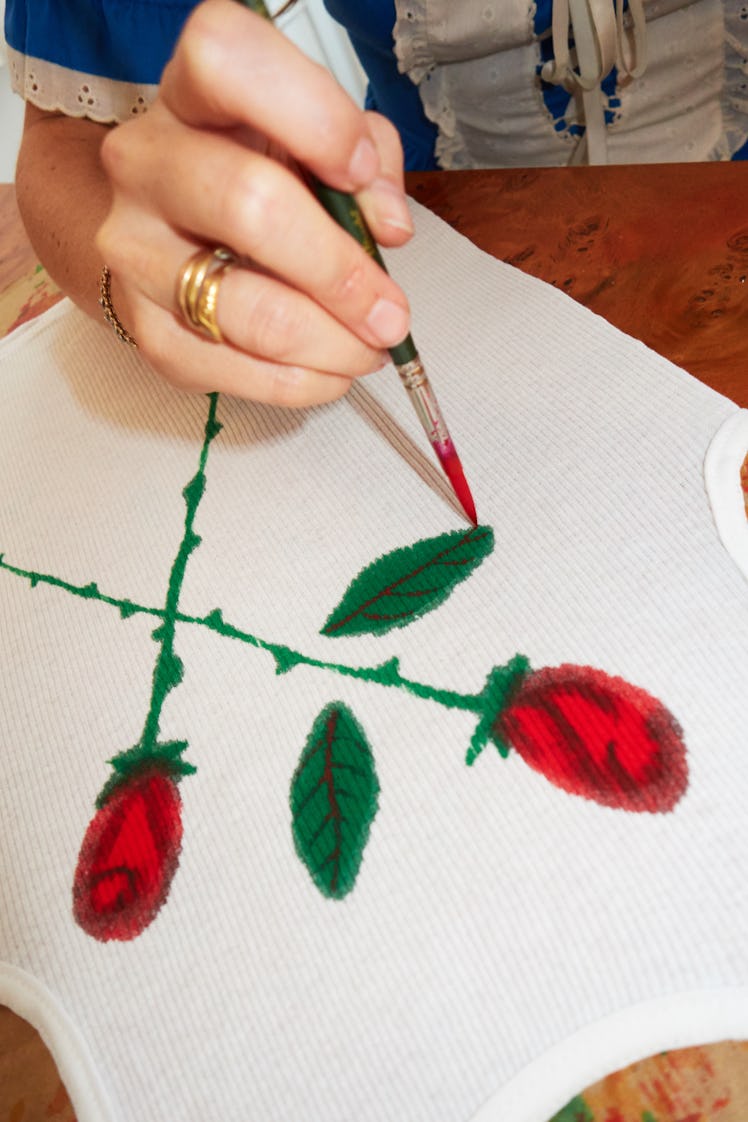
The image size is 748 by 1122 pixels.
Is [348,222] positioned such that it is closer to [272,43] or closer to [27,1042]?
[272,43]

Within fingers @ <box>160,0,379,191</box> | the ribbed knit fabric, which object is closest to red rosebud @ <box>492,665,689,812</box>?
the ribbed knit fabric

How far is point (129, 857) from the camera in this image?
1.25ft

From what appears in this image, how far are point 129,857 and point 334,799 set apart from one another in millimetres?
102

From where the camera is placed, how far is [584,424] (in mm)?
431

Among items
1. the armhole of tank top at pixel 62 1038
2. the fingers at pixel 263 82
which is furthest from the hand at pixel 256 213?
the armhole of tank top at pixel 62 1038

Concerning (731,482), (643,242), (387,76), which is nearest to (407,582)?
(731,482)

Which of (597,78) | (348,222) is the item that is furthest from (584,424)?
(597,78)

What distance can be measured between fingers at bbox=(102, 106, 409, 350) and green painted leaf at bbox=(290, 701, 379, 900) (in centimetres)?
17

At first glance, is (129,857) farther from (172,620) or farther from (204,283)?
(204,283)

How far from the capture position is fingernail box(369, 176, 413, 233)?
12.9 inches

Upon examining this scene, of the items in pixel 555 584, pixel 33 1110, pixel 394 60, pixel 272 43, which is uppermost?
pixel 394 60

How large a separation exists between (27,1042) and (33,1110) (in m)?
0.03

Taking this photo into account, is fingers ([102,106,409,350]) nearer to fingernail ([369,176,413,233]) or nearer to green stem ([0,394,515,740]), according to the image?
fingernail ([369,176,413,233])

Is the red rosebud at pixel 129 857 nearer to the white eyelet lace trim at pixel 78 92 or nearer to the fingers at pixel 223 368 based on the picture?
the fingers at pixel 223 368
